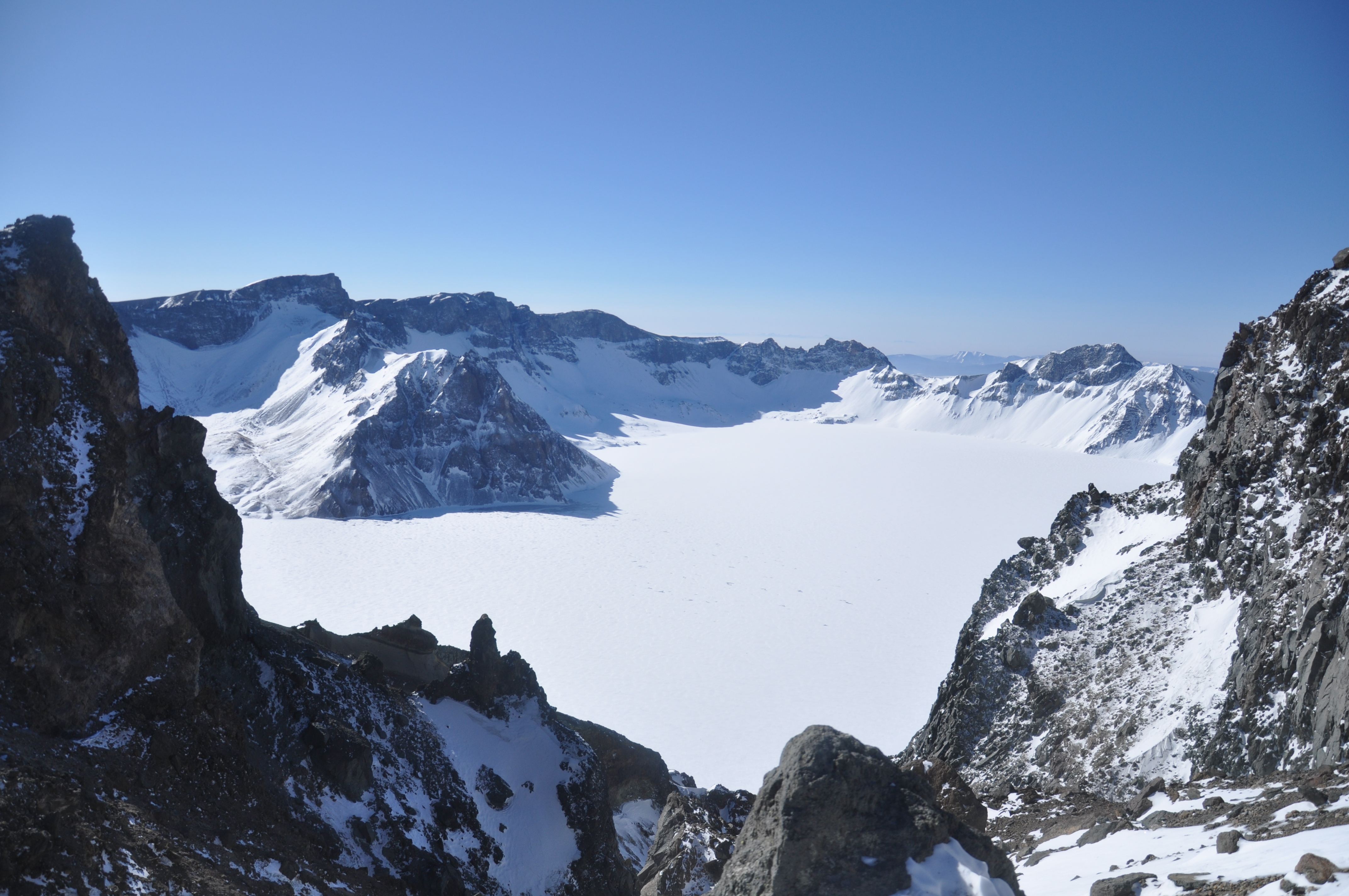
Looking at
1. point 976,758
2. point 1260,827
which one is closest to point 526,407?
point 976,758

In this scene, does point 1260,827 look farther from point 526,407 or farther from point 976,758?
point 526,407

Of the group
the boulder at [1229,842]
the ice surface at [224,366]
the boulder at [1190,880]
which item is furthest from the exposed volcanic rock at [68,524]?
the ice surface at [224,366]

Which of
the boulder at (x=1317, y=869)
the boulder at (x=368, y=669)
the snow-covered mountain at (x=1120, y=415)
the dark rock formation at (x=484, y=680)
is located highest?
the snow-covered mountain at (x=1120, y=415)

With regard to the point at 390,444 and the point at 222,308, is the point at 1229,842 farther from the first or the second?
the point at 222,308

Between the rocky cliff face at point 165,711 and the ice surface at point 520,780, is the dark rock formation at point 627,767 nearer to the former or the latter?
the ice surface at point 520,780

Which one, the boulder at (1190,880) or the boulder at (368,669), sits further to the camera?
the boulder at (368,669)

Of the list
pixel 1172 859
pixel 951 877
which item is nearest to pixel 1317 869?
pixel 1172 859
